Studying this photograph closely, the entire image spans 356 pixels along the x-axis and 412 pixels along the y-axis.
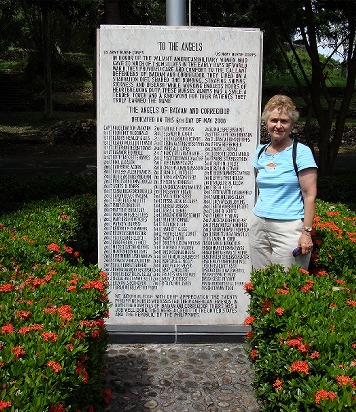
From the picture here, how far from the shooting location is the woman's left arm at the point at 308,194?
407 centimetres

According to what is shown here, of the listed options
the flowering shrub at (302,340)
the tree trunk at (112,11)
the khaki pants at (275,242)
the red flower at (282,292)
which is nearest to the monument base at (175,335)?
the khaki pants at (275,242)

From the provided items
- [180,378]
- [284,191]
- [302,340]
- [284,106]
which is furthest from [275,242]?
[302,340]

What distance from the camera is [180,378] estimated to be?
4258 mm

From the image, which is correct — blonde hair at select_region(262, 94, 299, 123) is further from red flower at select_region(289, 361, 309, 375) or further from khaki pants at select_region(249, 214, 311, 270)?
red flower at select_region(289, 361, 309, 375)

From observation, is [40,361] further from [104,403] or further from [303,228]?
[303,228]

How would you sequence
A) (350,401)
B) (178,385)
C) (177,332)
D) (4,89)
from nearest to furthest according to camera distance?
(350,401)
(178,385)
(177,332)
(4,89)

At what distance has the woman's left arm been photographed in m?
4.07

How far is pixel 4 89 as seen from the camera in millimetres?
34156

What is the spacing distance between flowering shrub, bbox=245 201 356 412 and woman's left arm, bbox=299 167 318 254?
307 mm

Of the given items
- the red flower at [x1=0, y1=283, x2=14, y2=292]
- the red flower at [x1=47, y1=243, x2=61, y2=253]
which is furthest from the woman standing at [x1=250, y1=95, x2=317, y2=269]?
the red flower at [x1=0, y1=283, x2=14, y2=292]

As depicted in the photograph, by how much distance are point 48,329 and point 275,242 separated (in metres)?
2.12

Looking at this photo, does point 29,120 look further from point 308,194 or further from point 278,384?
point 278,384

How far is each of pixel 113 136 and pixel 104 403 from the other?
2271 mm

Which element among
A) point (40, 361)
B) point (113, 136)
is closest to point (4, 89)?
point (113, 136)
